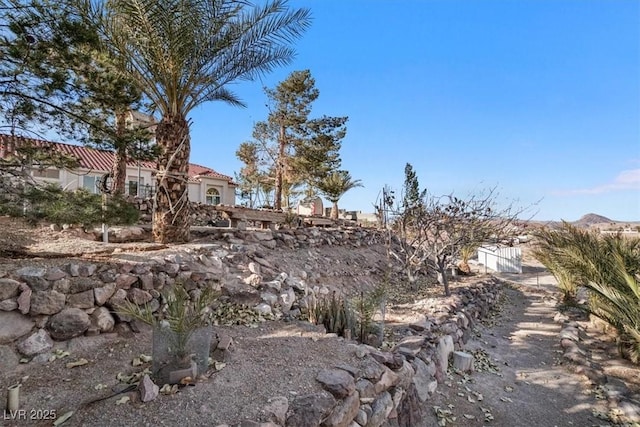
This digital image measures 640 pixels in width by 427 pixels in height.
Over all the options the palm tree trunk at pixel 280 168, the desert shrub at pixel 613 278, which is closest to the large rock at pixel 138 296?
the desert shrub at pixel 613 278

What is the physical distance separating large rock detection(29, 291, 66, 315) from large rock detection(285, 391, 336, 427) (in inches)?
96.5

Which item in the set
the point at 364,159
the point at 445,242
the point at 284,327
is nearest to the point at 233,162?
the point at 364,159

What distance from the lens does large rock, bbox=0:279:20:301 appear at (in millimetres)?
2738

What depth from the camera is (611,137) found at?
1002cm

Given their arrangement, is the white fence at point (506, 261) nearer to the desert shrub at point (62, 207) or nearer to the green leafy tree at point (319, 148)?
the green leafy tree at point (319, 148)

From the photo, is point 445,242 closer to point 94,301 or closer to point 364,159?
point 94,301

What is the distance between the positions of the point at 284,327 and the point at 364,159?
40.0ft

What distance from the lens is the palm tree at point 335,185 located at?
1595cm

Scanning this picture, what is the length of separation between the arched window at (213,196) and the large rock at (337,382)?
16287 millimetres

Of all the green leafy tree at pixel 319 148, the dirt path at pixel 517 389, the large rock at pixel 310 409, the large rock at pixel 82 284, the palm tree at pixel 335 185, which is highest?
the green leafy tree at pixel 319 148

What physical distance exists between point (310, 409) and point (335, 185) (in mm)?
14043

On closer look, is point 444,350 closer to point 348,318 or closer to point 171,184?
point 348,318

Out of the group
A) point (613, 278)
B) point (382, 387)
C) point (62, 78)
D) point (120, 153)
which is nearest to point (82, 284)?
point (120, 153)

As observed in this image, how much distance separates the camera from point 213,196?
58.8ft
